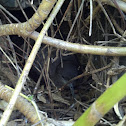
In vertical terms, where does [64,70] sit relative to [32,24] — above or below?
below

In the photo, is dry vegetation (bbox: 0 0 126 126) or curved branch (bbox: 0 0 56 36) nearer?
curved branch (bbox: 0 0 56 36)

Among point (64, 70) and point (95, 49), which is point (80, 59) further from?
point (95, 49)

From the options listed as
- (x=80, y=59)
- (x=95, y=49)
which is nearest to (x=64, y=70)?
(x=80, y=59)

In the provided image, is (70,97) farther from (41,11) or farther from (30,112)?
(41,11)

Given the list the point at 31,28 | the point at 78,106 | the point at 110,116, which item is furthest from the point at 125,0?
the point at 78,106

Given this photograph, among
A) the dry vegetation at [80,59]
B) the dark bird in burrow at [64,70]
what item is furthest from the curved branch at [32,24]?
the dark bird in burrow at [64,70]

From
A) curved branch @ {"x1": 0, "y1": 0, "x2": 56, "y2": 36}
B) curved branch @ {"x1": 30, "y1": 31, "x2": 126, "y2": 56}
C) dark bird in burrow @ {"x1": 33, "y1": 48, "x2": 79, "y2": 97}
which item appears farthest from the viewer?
dark bird in burrow @ {"x1": 33, "y1": 48, "x2": 79, "y2": 97}

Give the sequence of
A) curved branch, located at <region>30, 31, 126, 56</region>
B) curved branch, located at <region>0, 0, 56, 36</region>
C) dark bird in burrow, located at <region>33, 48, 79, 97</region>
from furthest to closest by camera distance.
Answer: dark bird in burrow, located at <region>33, 48, 79, 97</region>, curved branch, located at <region>30, 31, 126, 56</region>, curved branch, located at <region>0, 0, 56, 36</region>

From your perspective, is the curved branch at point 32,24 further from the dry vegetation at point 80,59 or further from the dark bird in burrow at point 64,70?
the dark bird in burrow at point 64,70

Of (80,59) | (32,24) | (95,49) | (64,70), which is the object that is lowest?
(64,70)

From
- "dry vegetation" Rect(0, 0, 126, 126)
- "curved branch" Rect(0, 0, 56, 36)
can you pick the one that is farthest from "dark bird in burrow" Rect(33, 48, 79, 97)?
"curved branch" Rect(0, 0, 56, 36)

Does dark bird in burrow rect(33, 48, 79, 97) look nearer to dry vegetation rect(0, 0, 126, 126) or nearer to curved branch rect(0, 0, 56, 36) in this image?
dry vegetation rect(0, 0, 126, 126)

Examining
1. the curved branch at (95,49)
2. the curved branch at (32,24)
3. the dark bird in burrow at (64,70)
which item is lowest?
→ the dark bird in burrow at (64,70)
